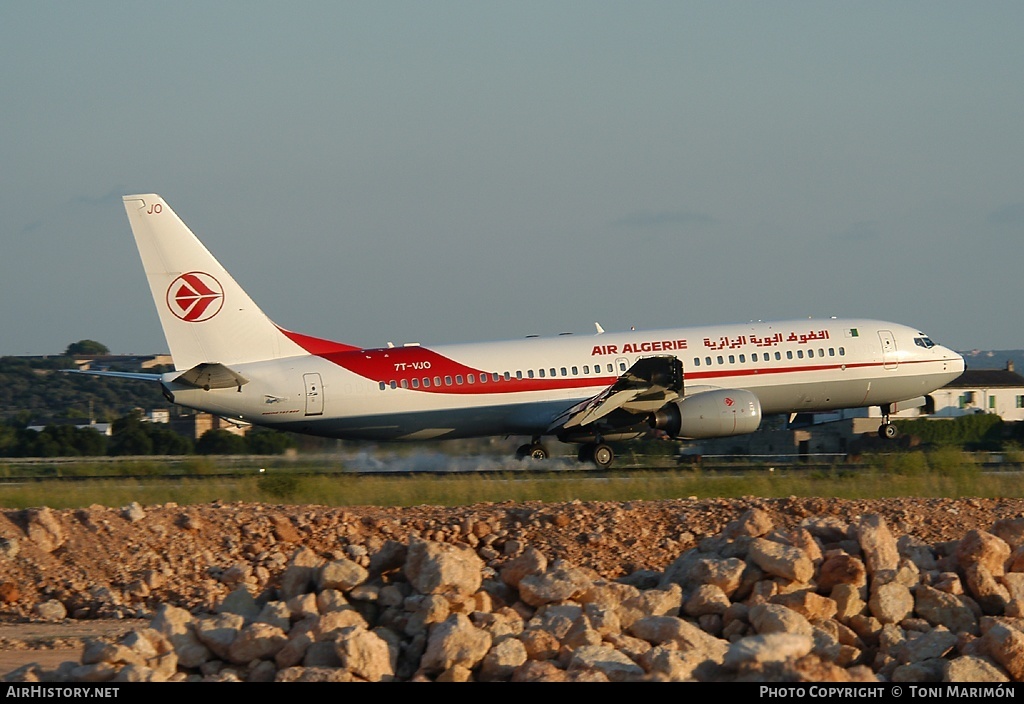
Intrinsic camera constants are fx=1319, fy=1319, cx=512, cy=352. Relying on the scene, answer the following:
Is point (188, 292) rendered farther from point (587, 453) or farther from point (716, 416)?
point (716, 416)

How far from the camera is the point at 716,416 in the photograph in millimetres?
31438

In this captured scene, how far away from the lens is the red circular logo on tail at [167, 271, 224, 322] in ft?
96.8

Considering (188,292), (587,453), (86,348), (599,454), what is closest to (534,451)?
(587,453)

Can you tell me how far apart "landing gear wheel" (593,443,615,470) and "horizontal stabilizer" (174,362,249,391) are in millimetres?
8994

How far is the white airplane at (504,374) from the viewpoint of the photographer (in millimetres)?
29625

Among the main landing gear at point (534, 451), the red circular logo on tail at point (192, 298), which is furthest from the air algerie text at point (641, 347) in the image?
the red circular logo on tail at point (192, 298)

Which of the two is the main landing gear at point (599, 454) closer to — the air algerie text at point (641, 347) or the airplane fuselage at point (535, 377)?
the airplane fuselage at point (535, 377)

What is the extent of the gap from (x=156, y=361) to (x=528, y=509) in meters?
70.8

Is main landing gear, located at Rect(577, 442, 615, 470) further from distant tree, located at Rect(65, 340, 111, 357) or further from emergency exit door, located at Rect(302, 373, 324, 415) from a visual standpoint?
distant tree, located at Rect(65, 340, 111, 357)

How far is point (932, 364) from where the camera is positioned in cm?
3584

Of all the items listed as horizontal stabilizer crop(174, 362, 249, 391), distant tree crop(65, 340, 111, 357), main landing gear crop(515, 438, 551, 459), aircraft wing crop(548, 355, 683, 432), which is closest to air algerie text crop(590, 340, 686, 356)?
aircraft wing crop(548, 355, 683, 432)
